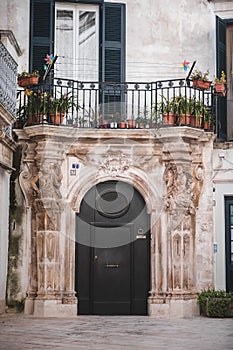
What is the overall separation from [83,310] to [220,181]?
3.88m

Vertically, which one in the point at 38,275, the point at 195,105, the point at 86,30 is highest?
the point at 86,30

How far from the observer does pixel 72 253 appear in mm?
14617

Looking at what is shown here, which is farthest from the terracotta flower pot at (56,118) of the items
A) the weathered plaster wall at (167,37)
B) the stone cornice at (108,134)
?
the weathered plaster wall at (167,37)

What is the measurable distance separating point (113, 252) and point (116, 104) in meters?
3.08

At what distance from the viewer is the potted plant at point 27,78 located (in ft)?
48.0

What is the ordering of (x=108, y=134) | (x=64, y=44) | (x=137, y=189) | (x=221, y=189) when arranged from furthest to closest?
1. (x=64, y=44)
2. (x=221, y=189)
3. (x=137, y=189)
4. (x=108, y=134)

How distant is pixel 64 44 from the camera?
15.6 metres

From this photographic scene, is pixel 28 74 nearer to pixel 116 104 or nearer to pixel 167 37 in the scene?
pixel 116 104

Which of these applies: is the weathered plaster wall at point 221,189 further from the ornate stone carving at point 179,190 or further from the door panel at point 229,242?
the ornate stone carving at point 179,190

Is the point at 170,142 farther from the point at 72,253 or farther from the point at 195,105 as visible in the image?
the point at 72,253

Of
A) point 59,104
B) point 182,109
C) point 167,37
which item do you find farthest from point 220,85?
point 59,104

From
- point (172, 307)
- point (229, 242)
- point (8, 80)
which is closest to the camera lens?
point (8, 80)

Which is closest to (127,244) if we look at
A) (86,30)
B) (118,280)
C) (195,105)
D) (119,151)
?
(118,280)

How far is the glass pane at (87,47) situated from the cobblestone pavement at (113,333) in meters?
5.13
